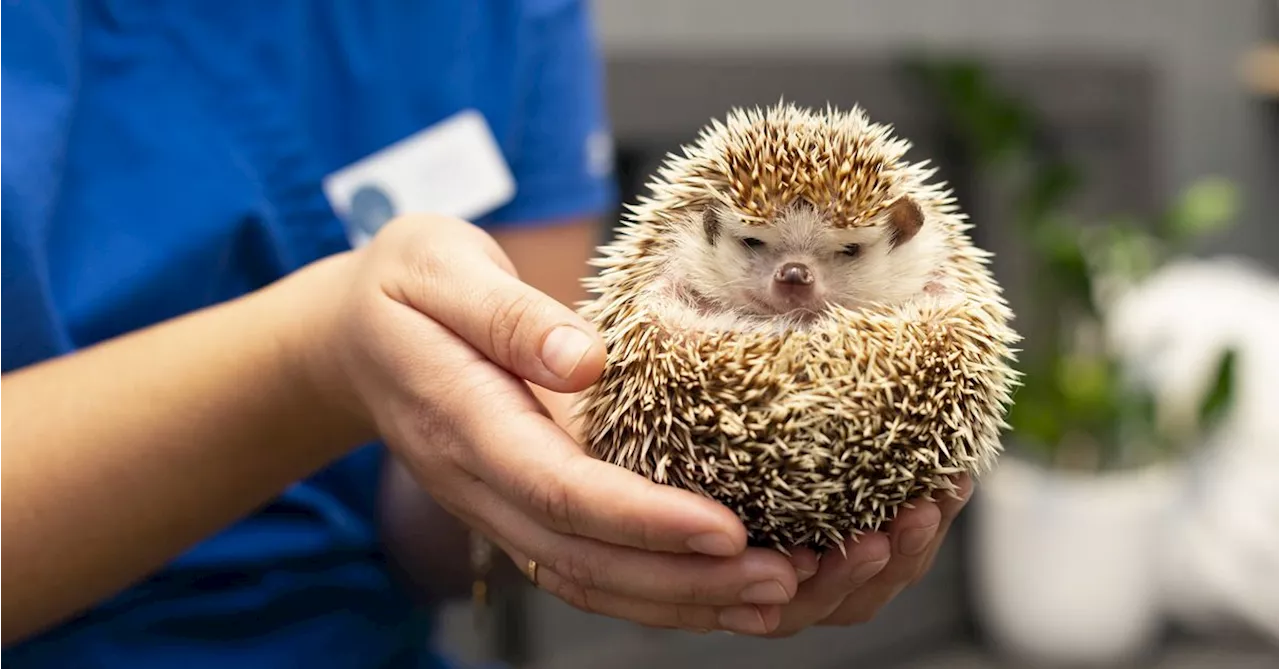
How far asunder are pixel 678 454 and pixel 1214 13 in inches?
173

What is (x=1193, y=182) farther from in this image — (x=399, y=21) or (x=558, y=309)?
(x=558, y=309)

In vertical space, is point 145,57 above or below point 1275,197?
above

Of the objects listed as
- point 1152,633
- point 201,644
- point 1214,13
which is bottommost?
point 1152,633

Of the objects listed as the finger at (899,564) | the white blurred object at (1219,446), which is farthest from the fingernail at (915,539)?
the white blurred object at (1219,446)

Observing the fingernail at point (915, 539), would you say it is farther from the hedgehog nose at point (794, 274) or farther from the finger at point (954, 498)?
the hedgehog nose at point (794, 274)

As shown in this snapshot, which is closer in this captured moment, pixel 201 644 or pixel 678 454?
pixel 678 454

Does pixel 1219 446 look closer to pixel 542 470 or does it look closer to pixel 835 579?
pixel 835 579

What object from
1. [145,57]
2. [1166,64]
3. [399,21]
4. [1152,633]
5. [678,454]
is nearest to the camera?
[678,454]

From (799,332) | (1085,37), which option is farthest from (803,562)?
(1085,37)

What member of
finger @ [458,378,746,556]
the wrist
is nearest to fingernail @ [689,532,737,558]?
finger @ [458,378,746,556]

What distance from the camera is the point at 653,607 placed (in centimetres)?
81

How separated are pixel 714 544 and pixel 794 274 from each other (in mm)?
227

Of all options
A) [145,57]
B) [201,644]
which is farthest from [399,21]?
[201,644]

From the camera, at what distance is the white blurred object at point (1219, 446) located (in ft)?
8.49
